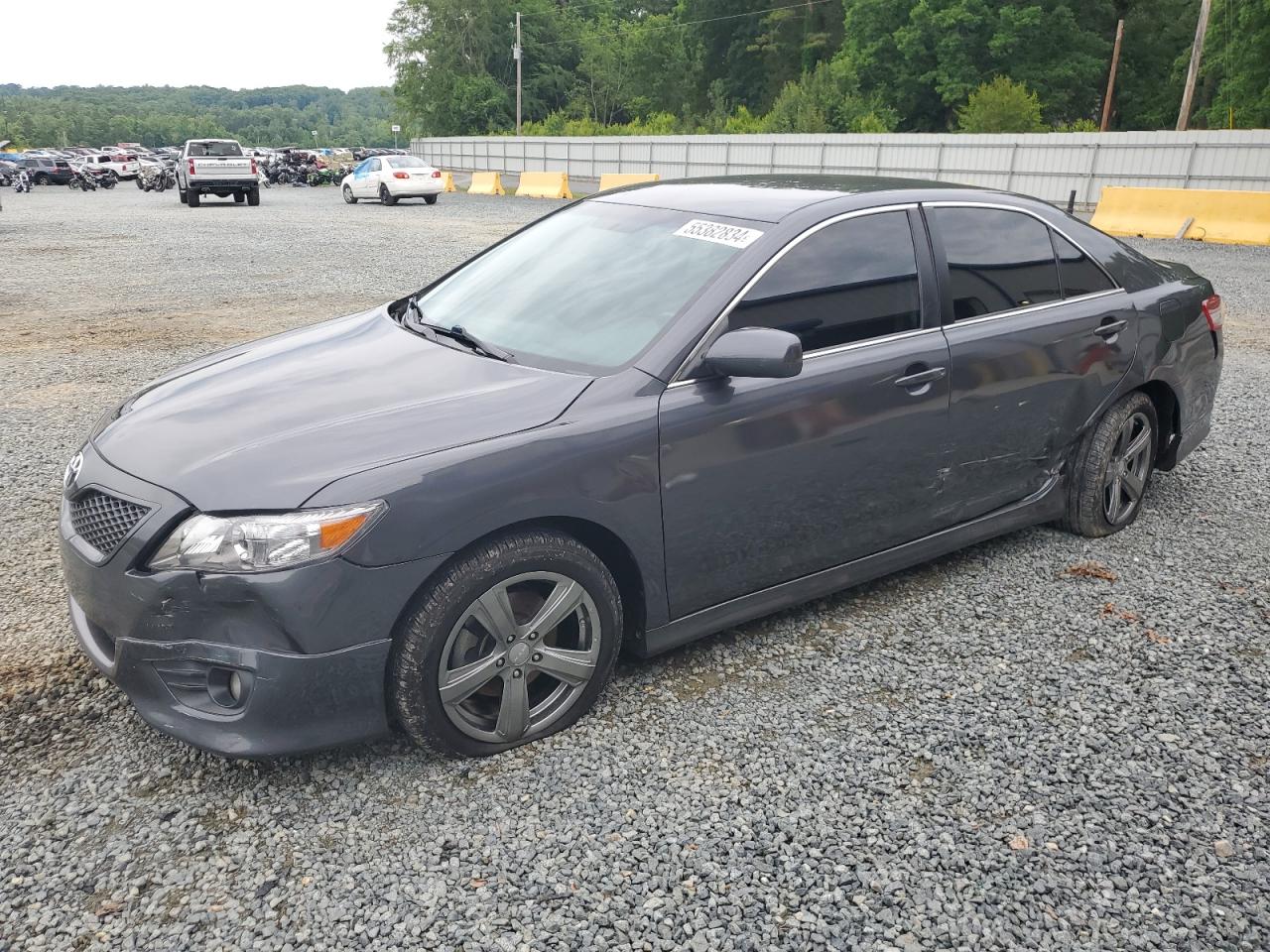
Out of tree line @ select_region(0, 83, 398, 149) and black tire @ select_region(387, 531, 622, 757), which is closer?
black tire @ select_region(387, 531, 622, 757)

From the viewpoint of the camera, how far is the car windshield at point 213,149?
95.3 ft

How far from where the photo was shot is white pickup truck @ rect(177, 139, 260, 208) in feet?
93.5

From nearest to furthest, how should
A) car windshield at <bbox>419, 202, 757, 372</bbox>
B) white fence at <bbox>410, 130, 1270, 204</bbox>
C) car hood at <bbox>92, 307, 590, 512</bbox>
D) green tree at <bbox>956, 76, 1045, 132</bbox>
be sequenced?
car hood at <bbox>92, 307, 590, 512</bbox> → car windshield at <bbox>419, 202, 757, 372</bbox> → white fence at <bbox>410, 130, 1270, 204</bbox> → green tree at <bbox>956, 76, 1045, 132</bbox>


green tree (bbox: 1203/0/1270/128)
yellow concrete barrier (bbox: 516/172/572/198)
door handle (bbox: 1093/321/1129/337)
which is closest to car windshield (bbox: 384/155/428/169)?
yellow concrete barrier (bbox: 516/172/572/198)

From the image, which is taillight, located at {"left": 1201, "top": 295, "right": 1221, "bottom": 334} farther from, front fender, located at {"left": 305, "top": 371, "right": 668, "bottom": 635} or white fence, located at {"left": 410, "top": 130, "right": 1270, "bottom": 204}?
white fence, located at {"left": 410, "top": 130, "right": 1270, "bottom": 204}

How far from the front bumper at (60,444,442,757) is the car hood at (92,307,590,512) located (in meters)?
0.17

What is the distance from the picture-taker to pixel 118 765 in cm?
301

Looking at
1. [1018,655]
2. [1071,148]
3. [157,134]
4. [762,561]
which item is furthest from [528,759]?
[157,134]

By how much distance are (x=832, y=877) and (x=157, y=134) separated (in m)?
190

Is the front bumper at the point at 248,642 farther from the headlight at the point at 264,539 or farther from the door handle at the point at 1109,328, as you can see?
the door handle at the point at 1109,328

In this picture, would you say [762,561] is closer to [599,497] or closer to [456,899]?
[599,497]

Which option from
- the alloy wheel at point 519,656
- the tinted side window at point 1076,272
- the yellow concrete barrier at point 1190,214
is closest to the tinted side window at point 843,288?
the tinted side window at point 1076,272

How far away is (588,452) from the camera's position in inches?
118

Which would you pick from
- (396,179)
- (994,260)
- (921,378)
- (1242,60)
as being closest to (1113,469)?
(994,260)
